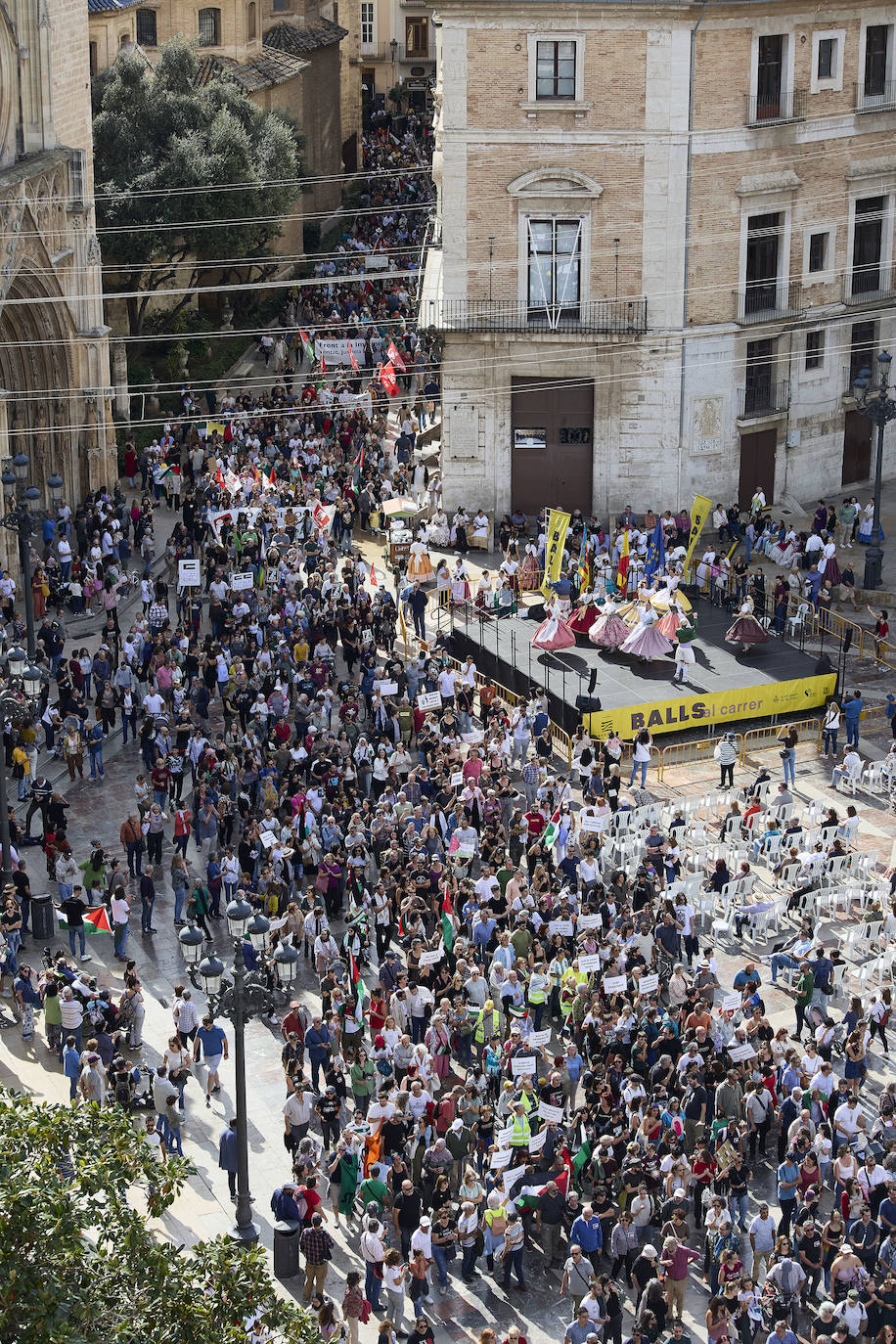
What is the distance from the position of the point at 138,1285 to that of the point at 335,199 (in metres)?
68.0

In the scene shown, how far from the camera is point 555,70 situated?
45.9 meters

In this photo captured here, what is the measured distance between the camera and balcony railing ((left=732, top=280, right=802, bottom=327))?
158 ft

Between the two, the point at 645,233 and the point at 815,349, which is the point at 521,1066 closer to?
the point at 645,233

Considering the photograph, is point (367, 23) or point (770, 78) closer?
point (770, 78)

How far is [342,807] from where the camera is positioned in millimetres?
32250

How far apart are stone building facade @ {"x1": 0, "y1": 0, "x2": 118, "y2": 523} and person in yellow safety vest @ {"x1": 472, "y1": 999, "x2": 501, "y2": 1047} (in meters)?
22.4

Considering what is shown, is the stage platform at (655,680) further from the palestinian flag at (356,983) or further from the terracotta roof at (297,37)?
the terracotta roof at (297,37)

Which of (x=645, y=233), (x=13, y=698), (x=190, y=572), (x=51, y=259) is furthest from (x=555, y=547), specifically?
(x=13, y=698)

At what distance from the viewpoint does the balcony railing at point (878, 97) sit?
4906 centimetres

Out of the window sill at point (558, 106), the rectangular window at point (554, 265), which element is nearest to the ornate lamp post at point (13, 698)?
the rectangular window at point (554, 265)

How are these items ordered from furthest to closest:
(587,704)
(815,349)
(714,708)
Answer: (815,349) < (714,708) < (587,704)

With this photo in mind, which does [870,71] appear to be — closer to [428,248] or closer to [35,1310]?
[428,248]

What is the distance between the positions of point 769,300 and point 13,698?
2466 centimetres

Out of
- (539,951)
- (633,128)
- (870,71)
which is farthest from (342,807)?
(870,71)
